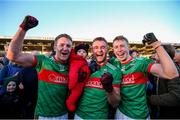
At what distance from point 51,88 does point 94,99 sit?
61 cm

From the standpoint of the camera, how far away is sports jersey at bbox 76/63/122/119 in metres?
2.78

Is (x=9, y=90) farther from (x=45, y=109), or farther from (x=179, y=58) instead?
(x=179, y=58)

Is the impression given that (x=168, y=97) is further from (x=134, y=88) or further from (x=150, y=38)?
(x=150, y=38)

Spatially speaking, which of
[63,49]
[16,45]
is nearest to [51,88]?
[63,49]

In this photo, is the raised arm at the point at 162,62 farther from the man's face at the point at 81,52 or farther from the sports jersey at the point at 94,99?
the man's face at the point at 81,52

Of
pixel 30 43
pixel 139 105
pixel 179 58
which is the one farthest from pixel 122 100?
pixel 30 43

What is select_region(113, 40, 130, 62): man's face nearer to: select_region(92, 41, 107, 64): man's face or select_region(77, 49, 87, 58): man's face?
select_region(92, 41, 107, 64): man's face

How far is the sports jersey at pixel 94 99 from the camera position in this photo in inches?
109

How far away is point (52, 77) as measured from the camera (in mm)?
2756

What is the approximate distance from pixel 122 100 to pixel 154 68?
2.18 ft

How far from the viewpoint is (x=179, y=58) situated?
3428 mm

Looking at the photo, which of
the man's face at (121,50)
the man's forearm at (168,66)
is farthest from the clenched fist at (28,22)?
the man's forearm at (168,66)

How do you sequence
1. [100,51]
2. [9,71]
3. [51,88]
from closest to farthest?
[51,88]
[100,51]
[9,71]

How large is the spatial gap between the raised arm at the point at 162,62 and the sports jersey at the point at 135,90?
0.76 ft
